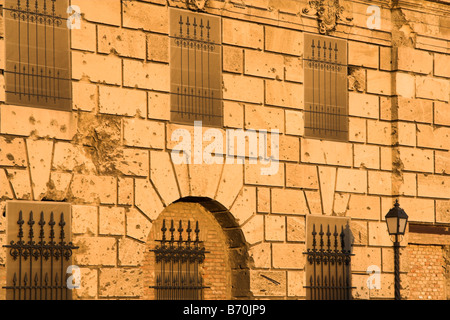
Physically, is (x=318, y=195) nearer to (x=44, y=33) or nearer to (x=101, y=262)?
(x=101, y=262)

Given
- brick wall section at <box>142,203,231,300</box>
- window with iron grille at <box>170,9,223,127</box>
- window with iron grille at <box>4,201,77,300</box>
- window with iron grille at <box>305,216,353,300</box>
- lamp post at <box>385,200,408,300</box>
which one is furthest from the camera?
window with iron grille at <box>305,216,353,300</box>

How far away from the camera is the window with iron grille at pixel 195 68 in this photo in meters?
17.4

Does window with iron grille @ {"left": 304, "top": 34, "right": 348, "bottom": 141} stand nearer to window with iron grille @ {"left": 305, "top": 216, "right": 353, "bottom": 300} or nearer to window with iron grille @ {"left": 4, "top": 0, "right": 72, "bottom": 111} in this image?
window with iron grille @ {"left": 305, "top": 216, "right": 353, "bottom": 300}

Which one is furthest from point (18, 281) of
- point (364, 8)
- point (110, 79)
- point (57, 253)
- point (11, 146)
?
point (364, 8)

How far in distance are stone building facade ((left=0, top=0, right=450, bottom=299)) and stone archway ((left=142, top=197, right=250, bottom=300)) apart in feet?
0.07

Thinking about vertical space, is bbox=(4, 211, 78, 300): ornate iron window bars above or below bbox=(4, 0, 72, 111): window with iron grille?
below

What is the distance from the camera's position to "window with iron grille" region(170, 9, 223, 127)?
686 inches

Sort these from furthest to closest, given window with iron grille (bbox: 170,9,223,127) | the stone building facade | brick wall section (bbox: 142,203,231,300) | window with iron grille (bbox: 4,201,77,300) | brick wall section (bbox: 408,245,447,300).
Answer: brick wall section (bbox: 408,245,447,300) → brick wall section (bbox: 142,203,231,300) → window with iron grille (bbox: 170,9,223,127) → the stone building facade → window with iron grille (bbox: 4,201,77,300)

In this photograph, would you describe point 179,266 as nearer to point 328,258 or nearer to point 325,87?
point 328,258

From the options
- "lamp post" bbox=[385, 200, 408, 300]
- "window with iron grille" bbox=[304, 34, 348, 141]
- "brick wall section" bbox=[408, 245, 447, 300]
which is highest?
"window with iron grille" bbox=[304, 34, 348, 141]

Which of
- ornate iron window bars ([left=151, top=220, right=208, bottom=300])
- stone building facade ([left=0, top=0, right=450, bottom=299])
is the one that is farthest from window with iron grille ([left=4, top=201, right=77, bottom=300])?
ornate iron window bars ([left=151, top=220, right=208, bottom=300])

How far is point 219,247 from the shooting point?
18156 millimetres

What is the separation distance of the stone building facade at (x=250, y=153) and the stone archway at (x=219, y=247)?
0.07ft

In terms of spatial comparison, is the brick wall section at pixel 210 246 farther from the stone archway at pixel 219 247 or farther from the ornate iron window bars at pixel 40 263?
the ornate iron window bars at pixel 40 263
